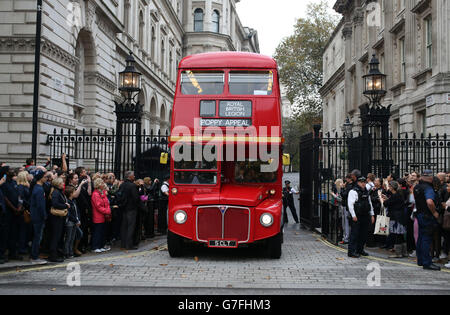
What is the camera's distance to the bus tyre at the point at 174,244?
10273 millimetres

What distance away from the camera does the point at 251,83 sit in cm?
1078

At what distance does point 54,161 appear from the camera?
1412 centimetres

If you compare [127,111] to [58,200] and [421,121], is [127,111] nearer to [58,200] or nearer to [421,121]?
[58,200]

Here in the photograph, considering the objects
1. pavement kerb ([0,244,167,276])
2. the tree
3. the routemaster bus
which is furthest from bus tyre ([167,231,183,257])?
the tree

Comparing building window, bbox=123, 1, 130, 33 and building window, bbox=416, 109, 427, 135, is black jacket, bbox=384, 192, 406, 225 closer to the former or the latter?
building window, bbox=416, 109, 427, 135

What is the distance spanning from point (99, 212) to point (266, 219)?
3957 mm

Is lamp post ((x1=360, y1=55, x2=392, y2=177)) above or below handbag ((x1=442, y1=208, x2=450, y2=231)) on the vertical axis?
above

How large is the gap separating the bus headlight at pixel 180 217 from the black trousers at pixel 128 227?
1.83 meters

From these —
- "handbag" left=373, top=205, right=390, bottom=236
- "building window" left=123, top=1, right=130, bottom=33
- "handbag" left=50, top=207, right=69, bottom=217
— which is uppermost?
"building window" left=123, top=1, right=130, bottom=33

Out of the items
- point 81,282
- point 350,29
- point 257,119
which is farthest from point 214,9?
point 81,282

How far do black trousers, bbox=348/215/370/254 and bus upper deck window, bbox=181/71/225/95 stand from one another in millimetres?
4289

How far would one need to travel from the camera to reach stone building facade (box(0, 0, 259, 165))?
1625 centimetres
